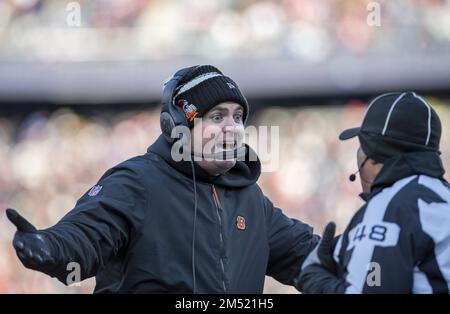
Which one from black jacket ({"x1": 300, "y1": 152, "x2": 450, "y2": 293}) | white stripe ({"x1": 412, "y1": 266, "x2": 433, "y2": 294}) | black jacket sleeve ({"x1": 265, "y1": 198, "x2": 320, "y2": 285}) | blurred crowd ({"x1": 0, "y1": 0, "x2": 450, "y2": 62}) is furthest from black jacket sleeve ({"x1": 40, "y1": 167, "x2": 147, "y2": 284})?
blurred crowd ({"x1": 0, "y1": 0, "x2": 450, "y2": 62})

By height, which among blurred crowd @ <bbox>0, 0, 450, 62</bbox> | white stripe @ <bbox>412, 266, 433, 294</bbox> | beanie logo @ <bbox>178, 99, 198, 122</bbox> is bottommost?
white stripe @ <bbox>412, 266, 433, 294</bbox>

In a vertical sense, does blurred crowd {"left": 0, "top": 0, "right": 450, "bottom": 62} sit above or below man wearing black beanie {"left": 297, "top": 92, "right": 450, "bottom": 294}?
above

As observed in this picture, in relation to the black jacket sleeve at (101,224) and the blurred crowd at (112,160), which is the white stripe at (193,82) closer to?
the black jacket sleeve at (101,224)

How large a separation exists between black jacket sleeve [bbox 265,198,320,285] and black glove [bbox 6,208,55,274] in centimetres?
99

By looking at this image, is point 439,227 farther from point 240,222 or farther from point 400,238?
point 240,222

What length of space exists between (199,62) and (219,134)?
4.89 metres

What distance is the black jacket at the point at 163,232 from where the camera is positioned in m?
3.03

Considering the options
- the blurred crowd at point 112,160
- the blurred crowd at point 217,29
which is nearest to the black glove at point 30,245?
the blurred crowd at point 112,160

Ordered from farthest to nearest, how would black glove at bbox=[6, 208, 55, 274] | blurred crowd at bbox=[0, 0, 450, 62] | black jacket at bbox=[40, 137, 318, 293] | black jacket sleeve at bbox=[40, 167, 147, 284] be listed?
blurred crowd at bbox=[0, 0, 450, 62], black jacket at bbox=[40, 137, 318, 293], black jacket sleeve at bbox=[40, 167, 147, 284], black glove at bbox=[6, 208, 55, 274]

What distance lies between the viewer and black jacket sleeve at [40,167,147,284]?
2893mm

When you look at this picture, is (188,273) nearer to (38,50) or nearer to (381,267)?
(381,267)

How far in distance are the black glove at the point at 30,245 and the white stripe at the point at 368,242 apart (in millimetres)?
846

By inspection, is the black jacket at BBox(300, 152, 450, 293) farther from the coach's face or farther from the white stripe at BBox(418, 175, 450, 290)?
the coach's face

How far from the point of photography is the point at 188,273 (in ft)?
10.2
